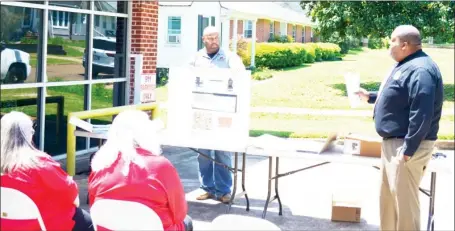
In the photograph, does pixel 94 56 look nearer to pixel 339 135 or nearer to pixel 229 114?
pixel 229 114

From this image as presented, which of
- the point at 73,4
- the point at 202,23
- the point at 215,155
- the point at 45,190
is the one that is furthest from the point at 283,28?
the point at 45,190

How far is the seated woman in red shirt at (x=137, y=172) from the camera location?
→ 3602 mm

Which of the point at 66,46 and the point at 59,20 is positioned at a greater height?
the point at 59,20

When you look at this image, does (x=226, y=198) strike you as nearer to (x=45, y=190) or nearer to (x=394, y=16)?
(x=45, y=190)

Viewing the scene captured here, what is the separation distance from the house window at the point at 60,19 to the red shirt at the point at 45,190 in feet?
16.3

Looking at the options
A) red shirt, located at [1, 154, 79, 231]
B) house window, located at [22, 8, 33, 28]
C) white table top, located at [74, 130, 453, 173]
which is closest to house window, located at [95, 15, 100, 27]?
house window, located at [22, 8, 33, 28]

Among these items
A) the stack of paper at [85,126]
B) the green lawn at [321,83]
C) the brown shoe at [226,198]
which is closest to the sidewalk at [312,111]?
the green lawn at [321,83]

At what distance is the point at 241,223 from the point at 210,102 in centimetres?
326

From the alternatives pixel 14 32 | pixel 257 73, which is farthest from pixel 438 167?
pixel 257 73

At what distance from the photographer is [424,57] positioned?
482 centimetres

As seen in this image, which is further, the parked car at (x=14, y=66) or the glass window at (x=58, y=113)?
the glass window at (x=58, y=113)

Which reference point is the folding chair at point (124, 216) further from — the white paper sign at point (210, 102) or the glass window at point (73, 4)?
the glass window at point (73, 4)

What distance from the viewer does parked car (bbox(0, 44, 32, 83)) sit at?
7.50 meters

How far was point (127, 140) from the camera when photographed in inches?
146
